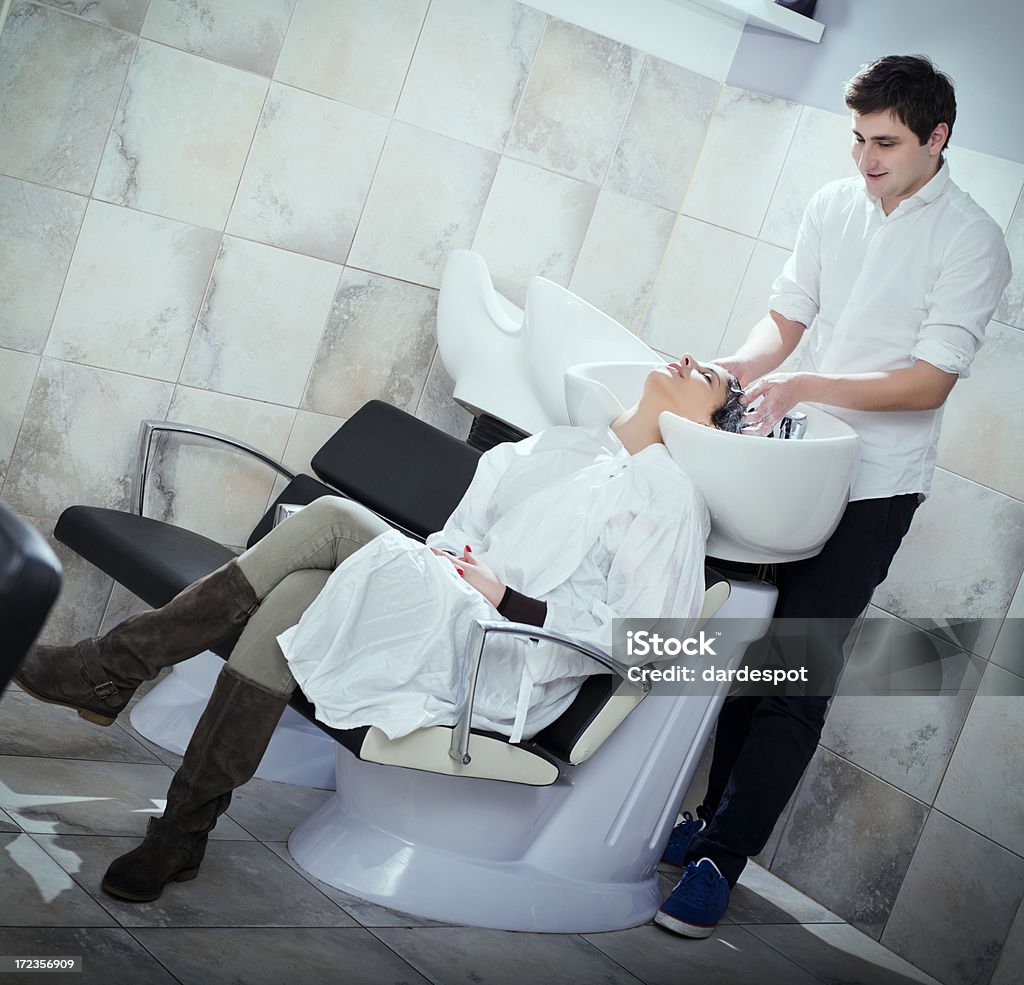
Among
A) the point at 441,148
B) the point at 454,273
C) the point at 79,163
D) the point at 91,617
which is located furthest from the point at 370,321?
the point at 91,617

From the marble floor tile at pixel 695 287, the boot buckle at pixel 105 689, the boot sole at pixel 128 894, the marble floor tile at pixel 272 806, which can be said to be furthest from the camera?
the marble floor tile at pixel 695 287

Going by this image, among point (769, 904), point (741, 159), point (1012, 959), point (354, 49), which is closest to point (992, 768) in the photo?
point (1012, 959)

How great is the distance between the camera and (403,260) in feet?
10.8

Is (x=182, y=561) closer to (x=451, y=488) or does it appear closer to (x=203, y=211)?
(x=451, y=488)

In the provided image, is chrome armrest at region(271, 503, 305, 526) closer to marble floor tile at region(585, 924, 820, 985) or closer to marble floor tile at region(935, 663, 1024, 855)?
marble floor tile at region(585, 924, 820, 985)

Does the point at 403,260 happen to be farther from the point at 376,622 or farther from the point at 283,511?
the point at 376,622

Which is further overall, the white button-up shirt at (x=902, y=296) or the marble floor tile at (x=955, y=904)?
the marble floor tile at (x=955, y=904)

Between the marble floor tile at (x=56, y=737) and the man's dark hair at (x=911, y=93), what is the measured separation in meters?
2.22

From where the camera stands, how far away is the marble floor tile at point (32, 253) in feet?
9.39

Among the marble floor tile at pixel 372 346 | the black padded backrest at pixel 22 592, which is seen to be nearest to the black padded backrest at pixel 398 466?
the marble floor tile at pixel 372 346

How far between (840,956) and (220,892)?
1.55 meters

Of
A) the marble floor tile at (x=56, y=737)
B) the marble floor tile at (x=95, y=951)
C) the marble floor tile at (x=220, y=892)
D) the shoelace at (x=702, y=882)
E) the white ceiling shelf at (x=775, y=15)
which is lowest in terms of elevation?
the marble floor tile at (x=56, y=737)

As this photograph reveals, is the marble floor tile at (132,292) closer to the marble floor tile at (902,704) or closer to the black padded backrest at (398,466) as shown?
the black padded backrest at (398,466)

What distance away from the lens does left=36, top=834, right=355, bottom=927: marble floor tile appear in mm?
1993
